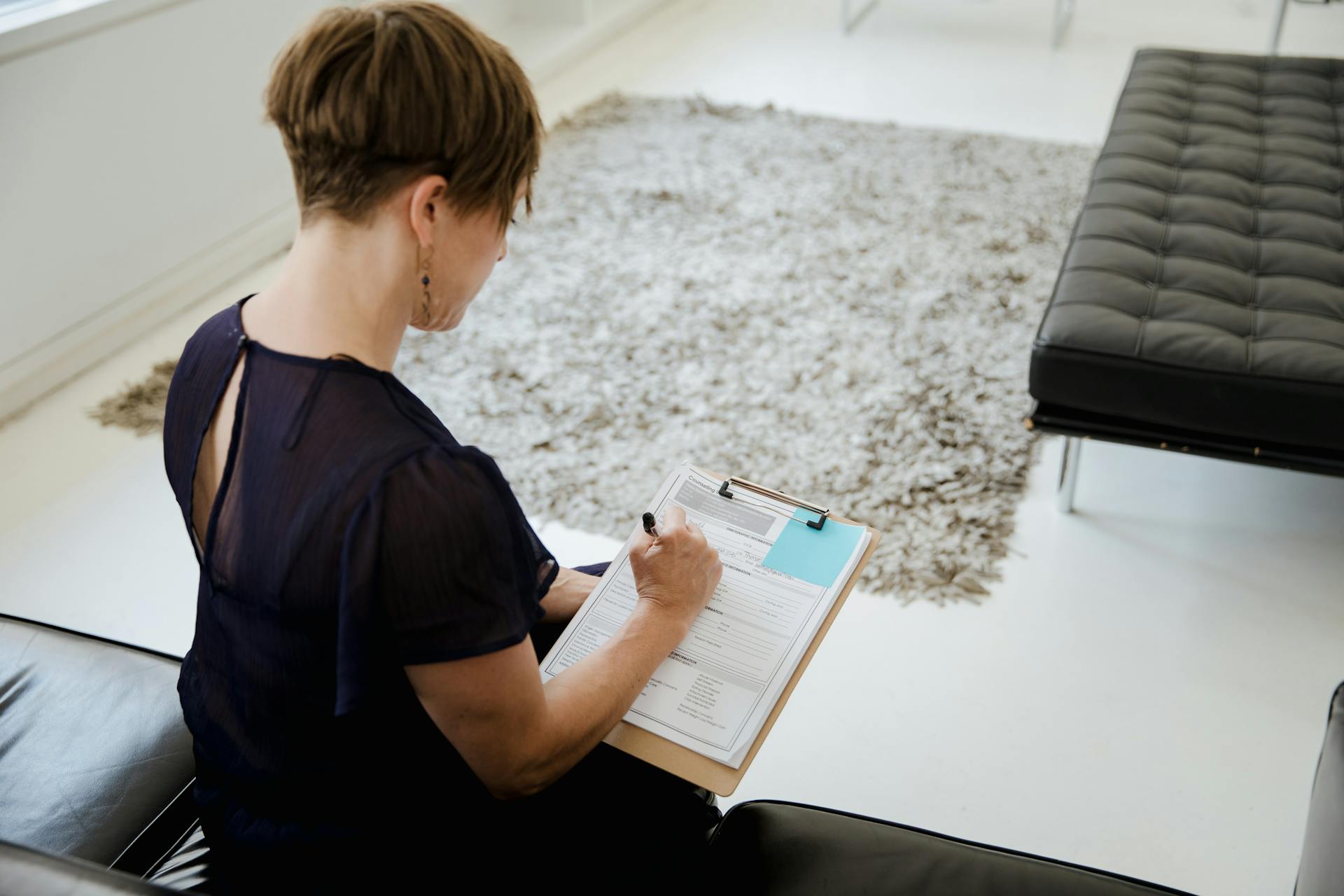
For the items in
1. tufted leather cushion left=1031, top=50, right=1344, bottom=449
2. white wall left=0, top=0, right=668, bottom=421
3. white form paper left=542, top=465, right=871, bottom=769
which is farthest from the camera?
white wall left=0, top=0, right=668, bottom=421

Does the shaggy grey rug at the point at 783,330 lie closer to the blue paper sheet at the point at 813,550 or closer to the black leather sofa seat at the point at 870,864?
the blue paper sheet at the point at 813,550

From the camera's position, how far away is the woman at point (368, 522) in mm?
812

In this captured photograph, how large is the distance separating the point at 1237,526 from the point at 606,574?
4.69 ft

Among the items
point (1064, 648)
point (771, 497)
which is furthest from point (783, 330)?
point (771, 497)

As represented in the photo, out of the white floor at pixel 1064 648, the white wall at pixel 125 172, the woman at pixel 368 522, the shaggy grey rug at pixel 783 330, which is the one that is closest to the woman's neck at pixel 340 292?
the woman at pixel 368 522

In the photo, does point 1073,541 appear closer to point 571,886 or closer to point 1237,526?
point 1237,526

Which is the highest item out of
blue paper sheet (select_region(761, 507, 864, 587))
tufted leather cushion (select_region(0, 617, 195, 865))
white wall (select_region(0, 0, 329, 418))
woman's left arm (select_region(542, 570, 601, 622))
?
white wall (select_region(0, 0, 329, 418))

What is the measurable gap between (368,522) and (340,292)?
20 cm

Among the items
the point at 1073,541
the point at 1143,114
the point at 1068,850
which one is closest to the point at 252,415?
the point at 1068,850

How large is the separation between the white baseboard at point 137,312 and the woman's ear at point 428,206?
203 centimetres

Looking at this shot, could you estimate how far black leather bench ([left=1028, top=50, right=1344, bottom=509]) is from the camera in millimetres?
1786

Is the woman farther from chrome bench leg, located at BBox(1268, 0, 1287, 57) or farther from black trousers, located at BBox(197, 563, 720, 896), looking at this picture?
chrome bench leg, located at BBox(1268, 0, 1287, 57)

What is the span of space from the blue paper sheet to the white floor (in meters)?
0.56

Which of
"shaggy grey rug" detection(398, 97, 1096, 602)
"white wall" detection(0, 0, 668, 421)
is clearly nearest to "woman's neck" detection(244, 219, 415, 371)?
"shaggy grey rug" detection(398, 97, 1096, 602)
